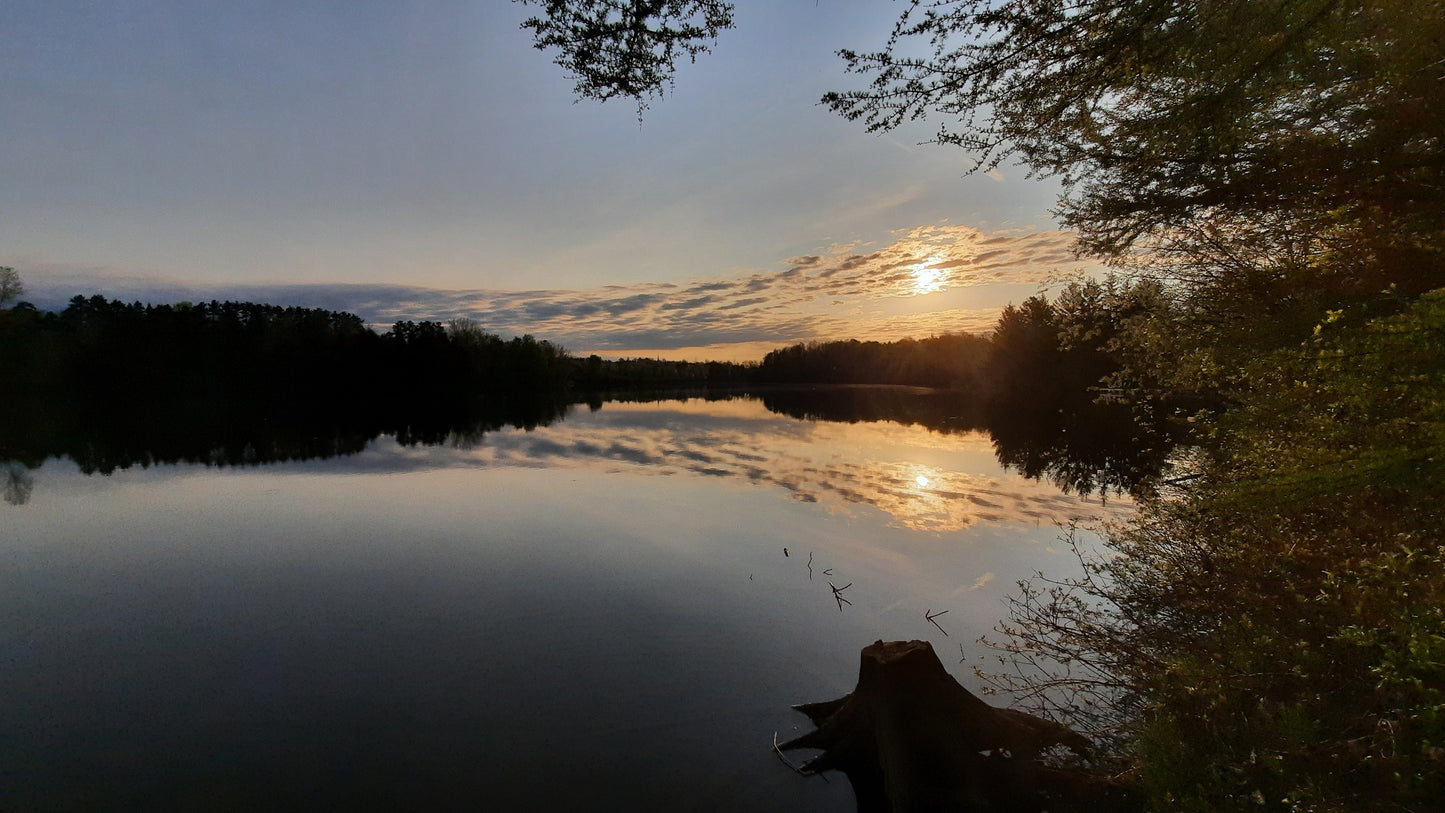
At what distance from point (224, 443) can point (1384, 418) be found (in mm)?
37828

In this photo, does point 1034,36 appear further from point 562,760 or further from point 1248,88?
point 562,760

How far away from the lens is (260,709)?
6168mm

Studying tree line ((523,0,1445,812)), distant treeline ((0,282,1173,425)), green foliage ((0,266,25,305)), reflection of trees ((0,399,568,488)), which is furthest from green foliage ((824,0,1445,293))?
green foliage ((0,266,25,305))

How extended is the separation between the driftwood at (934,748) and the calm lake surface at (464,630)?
1.27 feet

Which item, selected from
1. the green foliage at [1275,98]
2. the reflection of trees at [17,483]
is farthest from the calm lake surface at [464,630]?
the green foliage at [1275,98]

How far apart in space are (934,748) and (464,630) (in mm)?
6282

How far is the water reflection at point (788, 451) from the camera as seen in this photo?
1653 centimetres

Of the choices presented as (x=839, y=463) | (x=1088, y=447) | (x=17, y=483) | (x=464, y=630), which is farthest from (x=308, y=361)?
(x=1088, y=447)

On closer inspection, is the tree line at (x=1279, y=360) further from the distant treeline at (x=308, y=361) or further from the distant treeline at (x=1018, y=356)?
the distant treeline at (x=308, y=361)

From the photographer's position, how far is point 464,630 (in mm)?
8086

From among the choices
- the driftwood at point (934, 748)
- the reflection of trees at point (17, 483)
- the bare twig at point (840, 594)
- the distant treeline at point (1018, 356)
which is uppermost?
the distant treeline at point (1018, 356)

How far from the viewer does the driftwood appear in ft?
14.9

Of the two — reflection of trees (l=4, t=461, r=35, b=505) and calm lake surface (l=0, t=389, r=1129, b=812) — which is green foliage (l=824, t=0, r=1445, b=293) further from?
reflection of trees (l=4, t=461, r=35, b=505)

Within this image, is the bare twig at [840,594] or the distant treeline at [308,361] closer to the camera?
the bare twig at [840,594]
